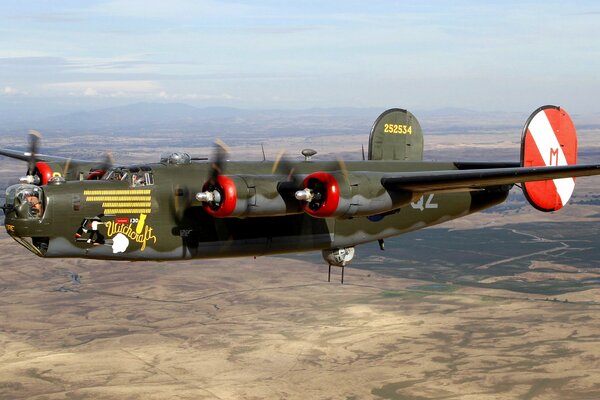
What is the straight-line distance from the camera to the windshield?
29.6 metres

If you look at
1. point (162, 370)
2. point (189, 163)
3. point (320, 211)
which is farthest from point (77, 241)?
point (162, 370)

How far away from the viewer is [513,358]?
530 ft

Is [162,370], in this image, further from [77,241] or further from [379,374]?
[77,241]

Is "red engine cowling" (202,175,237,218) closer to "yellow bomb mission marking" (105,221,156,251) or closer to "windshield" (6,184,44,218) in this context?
"yellow bomb mission marking" (105,221,156,251)

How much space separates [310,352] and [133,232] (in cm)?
13584

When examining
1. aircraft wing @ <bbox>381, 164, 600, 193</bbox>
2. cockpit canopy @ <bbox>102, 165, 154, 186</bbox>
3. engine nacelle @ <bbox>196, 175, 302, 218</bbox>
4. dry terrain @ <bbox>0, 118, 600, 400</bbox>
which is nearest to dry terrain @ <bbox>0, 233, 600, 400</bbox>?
dry terrain @ <bbox>0, 118, 600, 400</bbox>

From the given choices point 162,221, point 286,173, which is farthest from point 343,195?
point 162,221

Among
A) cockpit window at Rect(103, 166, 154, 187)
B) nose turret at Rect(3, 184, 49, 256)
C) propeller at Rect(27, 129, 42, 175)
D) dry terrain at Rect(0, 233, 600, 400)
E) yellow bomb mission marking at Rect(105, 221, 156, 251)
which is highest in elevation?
propeller at Rect(27, 129, 42, 175)

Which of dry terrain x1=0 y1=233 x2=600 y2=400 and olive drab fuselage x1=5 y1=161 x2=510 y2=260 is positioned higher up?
olive drab fuselage x1=5 y1=161 x2=510 y2=260

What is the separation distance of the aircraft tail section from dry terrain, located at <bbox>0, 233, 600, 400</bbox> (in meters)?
104

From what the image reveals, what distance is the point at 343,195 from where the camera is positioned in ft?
101

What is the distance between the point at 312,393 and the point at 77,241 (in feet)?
382

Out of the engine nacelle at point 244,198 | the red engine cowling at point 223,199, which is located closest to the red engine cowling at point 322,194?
the engine nacelle at point 244,198

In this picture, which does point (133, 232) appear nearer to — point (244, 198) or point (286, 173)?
point (244, 198)
